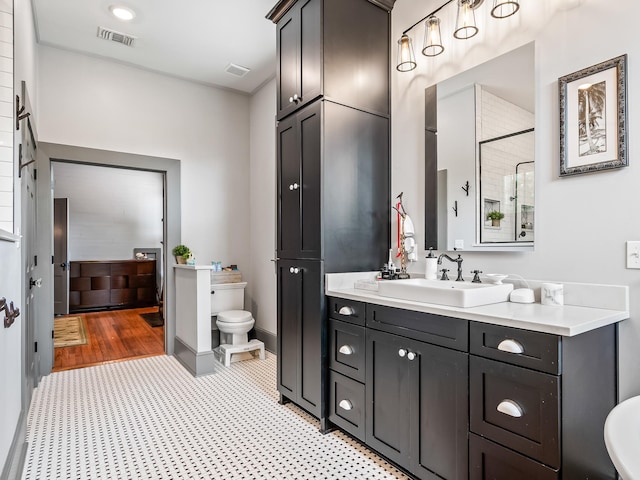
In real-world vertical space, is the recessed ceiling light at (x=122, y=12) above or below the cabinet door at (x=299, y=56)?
above

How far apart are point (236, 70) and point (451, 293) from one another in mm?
3427

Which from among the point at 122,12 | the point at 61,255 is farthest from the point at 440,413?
the point at 61,255

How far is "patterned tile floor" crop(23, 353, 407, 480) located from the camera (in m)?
1.93

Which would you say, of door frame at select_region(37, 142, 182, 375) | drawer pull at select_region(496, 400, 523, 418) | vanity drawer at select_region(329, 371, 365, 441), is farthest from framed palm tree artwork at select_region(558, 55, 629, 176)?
door frame at select_region(37, 142, 182, 375)

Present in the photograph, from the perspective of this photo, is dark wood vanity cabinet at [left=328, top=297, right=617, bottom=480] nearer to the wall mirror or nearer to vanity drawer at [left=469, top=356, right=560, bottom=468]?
vanity drawer at [left=469, top=356, right=560, bottom=468]

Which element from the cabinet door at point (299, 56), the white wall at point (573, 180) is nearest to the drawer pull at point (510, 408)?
the white wall at point (573, 180)

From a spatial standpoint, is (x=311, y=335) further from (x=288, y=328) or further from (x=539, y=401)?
(x=539, y=401)

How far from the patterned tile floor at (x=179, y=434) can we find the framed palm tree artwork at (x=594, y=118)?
1772 mm

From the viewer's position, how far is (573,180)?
5.65ft

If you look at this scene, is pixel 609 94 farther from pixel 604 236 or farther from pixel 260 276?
pixel 260 276

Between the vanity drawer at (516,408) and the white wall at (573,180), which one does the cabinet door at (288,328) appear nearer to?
the white wall at (573,180)

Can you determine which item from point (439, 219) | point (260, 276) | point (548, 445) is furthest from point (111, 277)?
point (548, 445)

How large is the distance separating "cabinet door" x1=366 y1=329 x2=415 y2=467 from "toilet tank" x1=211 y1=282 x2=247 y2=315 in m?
2.44

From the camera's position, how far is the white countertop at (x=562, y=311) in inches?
52.0
